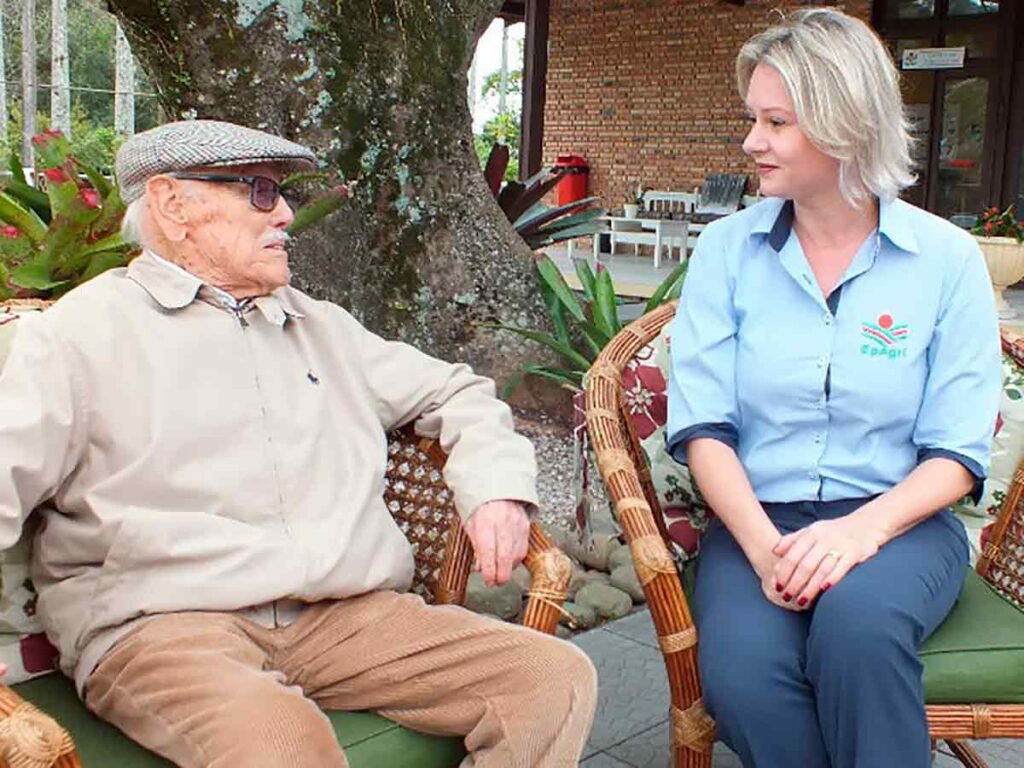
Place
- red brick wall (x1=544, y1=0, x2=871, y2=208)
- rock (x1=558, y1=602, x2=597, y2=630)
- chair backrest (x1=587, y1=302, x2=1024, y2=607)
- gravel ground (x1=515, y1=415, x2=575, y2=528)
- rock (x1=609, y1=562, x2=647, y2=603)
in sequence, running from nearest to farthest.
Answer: chair backrest (x1=587, y1=302, x2=1024, y2=607) < rock (x1=558, y1=602, x2=597, y2=630) < rock (x1=609, y1=562, x2=647, y2=603) < gravel ground (x1=515, y1=415, x2=575, y2=528) < red brick wall (x1=544, y1=0, x2=871, y2=208)

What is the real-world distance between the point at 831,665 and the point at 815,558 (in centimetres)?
18

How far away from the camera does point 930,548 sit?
2.09 meters

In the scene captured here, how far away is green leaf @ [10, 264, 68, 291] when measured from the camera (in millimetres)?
2713

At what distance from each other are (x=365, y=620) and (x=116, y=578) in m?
0.39

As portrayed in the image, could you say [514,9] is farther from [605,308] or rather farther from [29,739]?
[29,739]

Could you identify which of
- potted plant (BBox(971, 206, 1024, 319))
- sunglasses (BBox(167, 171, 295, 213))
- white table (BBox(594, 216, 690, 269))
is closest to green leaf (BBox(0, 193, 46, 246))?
sunglasses (BBox(167, 171, 295, 213))

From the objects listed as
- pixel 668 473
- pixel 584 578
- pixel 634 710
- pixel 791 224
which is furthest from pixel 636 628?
pixel 791 224

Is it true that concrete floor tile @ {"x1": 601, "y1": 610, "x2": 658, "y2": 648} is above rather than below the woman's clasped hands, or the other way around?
below

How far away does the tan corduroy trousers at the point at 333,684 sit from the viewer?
5.34ft

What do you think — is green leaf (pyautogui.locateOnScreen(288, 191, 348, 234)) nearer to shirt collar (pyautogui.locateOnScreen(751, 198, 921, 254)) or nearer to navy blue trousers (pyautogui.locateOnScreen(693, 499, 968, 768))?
shirt collar (pyautogui.locateOnScreen(751, 198, 921, 254))

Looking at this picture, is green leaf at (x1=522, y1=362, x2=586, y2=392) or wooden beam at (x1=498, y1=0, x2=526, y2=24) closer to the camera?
green leaf at (x1=522, y1=362, x2=586, y2=392)

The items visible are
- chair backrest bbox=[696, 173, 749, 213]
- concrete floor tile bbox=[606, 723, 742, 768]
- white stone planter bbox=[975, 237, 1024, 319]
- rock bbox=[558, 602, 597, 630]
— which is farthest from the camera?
chair backrest bbox=[696, 173, 749, 213]

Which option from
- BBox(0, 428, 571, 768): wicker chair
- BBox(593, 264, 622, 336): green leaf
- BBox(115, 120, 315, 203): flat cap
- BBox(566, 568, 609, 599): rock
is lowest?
BBox(566, 568, 609, 599): rock

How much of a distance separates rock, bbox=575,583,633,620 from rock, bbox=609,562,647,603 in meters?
0.04
